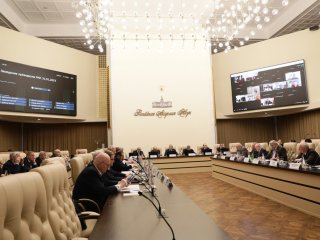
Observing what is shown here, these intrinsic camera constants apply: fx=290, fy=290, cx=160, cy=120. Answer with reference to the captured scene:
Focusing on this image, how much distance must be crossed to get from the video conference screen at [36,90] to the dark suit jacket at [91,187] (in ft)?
23.3

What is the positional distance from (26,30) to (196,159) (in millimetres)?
8890

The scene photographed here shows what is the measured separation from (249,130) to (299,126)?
2539 mm

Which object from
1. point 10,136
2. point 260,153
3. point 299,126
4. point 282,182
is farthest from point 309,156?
point 10,136

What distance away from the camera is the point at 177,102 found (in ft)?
40.9

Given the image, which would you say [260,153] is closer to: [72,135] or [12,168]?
[12,168]

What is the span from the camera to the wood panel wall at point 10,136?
1110 centimetres

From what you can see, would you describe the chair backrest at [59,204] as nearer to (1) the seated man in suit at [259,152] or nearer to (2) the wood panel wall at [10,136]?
(1) the seated man in suit at [259,152]

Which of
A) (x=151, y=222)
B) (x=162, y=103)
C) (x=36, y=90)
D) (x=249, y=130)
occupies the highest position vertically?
(x=36, y=90)

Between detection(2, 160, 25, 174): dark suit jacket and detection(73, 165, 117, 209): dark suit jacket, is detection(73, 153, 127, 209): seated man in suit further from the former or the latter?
detection(2, 160, 25, 174): dark suit jacket

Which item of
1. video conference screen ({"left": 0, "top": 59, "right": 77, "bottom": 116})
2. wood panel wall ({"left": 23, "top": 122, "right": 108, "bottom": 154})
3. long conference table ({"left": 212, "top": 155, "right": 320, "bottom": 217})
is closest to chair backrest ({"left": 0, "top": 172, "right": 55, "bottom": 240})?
long conference table ({"left": 212, "top": 155, "right": 320, "bottom": 217})

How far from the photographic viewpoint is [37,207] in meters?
1.71

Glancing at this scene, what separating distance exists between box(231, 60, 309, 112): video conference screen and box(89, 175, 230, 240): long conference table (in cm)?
955

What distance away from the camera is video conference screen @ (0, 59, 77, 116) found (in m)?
9.38

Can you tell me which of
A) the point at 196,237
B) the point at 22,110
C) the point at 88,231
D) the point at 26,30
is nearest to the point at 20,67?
the point at 22,110
